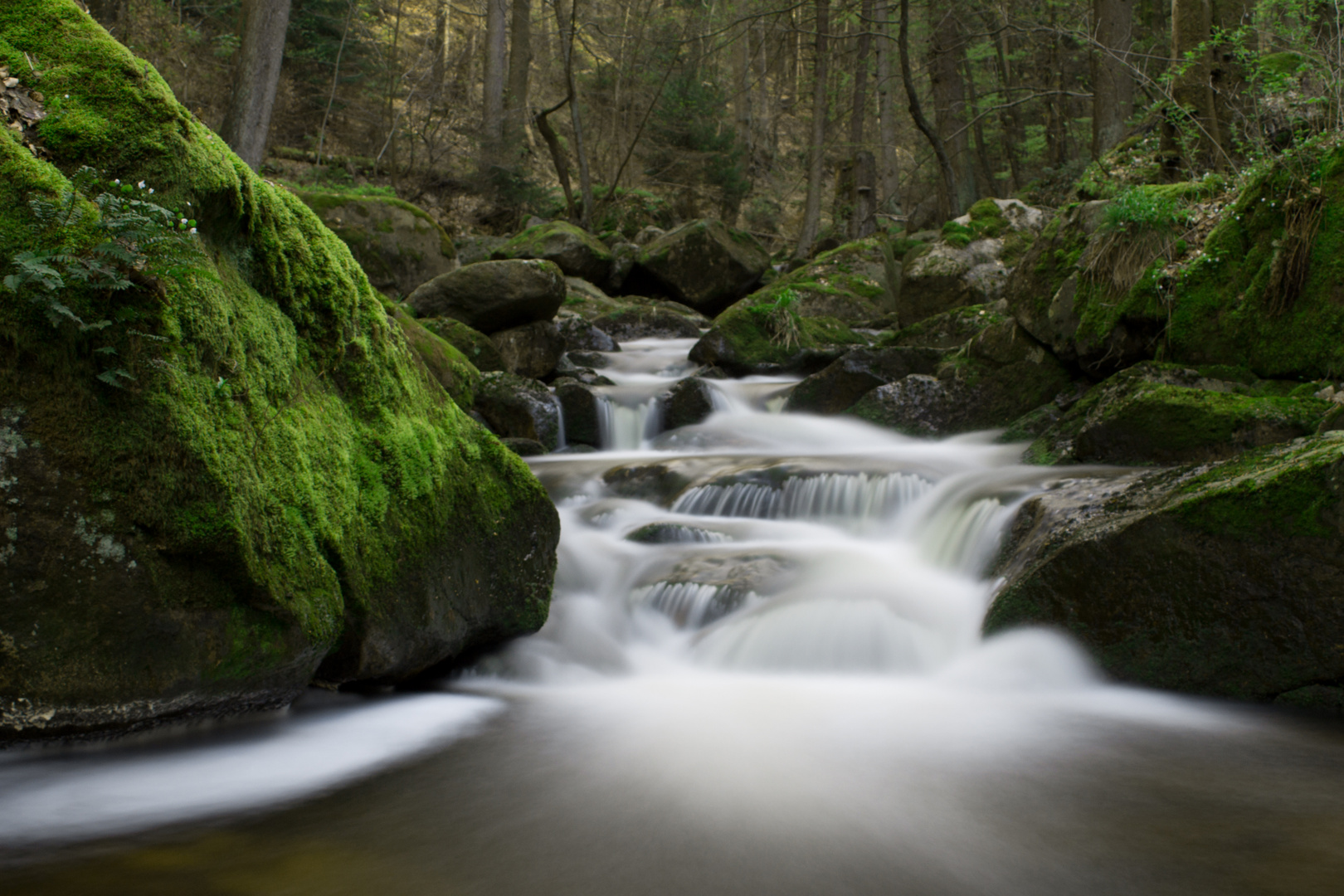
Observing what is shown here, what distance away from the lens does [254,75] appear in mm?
11742

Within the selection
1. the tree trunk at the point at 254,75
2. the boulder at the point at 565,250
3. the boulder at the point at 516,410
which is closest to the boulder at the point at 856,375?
the boulder at the point at 516,410

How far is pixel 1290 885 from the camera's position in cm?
246

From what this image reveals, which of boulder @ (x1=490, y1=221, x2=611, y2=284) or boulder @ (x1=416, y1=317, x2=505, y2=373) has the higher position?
boulder @ (x1=490, y1=221, x2=611, y2=284)

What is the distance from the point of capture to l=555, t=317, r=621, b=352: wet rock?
14133 mm

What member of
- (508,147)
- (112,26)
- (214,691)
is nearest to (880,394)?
(214,691)

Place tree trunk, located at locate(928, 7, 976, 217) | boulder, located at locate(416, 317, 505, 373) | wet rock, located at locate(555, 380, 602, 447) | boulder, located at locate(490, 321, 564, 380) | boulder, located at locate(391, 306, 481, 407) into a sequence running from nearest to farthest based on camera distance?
boulder, located at locate(391, 306, 481, 407)
wet rock, located at locate(555, 380, 602, 447)
boulder, located at locate(416, 317, 505, 373)
boulder, located at locate(490, 321, 564, 380)
tree trunk, located at locate(928, 7, 976, 217)

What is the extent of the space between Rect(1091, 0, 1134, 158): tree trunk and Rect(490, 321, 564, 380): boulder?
376 inches

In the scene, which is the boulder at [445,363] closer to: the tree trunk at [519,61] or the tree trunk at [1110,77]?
the tree trunk at [1110,77]

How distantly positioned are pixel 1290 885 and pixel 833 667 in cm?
254

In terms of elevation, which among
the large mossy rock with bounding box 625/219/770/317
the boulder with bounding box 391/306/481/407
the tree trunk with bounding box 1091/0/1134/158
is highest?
the tree trunk with bounding box 1091/0/1134/158

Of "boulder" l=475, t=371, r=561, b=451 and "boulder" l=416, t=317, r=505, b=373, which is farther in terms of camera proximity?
"boulder" l=416, t=317, r=505, b=373

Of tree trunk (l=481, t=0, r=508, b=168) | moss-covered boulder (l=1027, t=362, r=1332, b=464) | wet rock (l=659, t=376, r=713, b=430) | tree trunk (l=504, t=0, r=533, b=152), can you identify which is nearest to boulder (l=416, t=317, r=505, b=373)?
wet rock (l=659, t=376, r=713, b=430)

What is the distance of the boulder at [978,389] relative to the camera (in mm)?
8906

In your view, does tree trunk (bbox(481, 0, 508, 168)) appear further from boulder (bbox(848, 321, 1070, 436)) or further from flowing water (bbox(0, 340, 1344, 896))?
flowing water (bbox(0, 340, 1344, 896))
